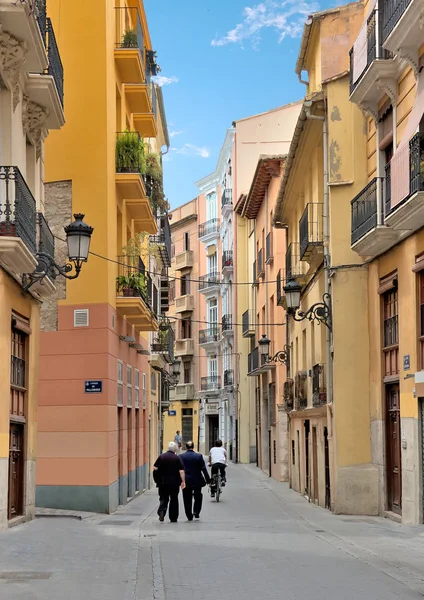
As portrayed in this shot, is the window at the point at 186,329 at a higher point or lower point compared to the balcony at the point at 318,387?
higher

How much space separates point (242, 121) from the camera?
55.1 metres

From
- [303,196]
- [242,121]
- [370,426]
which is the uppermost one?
[242,121]

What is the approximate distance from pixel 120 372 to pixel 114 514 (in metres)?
4.07

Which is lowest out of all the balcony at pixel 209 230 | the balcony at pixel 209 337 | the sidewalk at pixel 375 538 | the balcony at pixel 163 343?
the sidewalk at pixel 375 538

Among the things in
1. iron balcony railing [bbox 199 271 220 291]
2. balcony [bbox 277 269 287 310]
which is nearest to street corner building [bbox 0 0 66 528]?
balcony [bbox 277 269 287 310]

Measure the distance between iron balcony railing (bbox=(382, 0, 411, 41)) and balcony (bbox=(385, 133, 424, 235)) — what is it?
226 cm

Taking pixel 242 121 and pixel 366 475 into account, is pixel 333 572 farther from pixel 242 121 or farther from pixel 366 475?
pixel 242 121

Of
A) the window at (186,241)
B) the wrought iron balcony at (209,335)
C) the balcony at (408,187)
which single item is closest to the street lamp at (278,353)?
the balcony at (408,187)

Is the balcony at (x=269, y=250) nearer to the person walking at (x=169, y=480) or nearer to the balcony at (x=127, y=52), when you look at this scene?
the balcony at (x=127, y=52)

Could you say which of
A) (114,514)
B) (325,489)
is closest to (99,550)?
(114,514)

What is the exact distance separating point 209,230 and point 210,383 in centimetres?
1061

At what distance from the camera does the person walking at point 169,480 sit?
1894 centimetres

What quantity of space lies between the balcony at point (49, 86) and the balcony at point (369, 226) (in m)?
5.91

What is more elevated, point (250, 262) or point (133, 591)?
point (250, 262)
